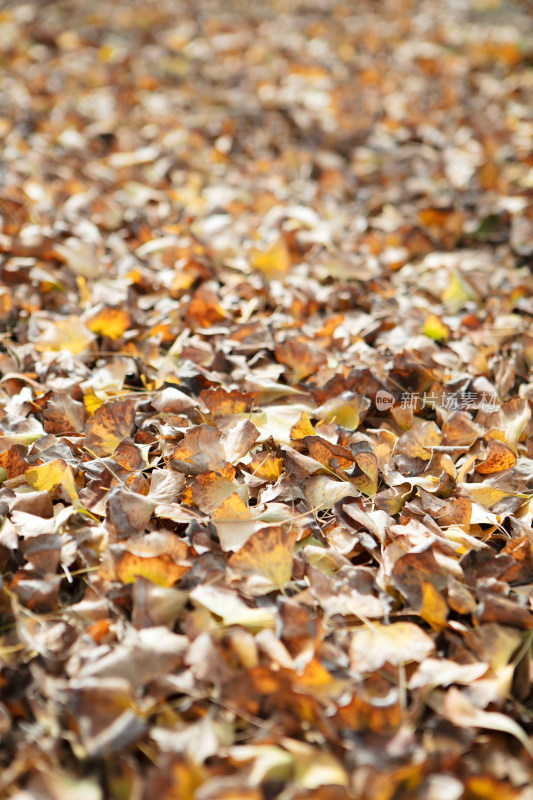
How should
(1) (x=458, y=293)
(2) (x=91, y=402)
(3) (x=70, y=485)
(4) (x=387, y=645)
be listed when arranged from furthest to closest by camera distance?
(1) (x=458, y=293) → (2) (x=91, y=402) → (3) (x=70, y=485) → (4) (x=387, y=645)

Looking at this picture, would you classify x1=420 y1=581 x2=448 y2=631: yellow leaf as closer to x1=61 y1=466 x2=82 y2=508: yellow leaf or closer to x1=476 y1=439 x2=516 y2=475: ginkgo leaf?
x1=476 y1=439 x2=516 y2=475: ginkgo leaf

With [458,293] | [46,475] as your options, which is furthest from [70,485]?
[458,293]

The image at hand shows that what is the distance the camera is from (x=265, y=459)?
0.97 meters

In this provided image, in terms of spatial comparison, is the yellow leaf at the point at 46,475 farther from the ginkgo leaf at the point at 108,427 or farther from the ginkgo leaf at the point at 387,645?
the ginkgo leaf at the point at 387,645

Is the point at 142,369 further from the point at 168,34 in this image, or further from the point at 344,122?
the point at 168,34

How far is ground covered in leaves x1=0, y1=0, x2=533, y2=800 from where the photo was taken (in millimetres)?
658

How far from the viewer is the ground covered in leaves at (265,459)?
658 mm

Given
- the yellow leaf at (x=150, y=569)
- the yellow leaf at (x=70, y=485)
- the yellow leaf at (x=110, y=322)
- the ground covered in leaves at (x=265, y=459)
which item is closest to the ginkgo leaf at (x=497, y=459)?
the ground covered in leaves at (x=265, y=459)

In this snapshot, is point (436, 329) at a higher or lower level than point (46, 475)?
lower

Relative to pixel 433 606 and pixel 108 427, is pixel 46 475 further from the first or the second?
pixel 433 606

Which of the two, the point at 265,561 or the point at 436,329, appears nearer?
the point at 265,561

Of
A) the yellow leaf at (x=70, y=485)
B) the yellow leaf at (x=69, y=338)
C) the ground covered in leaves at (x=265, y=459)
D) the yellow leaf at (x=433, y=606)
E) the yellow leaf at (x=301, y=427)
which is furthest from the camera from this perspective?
the yellow leaf at (x=69, y=338)

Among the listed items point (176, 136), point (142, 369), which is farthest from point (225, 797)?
point (176, 136)

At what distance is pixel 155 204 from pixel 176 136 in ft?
1.65
